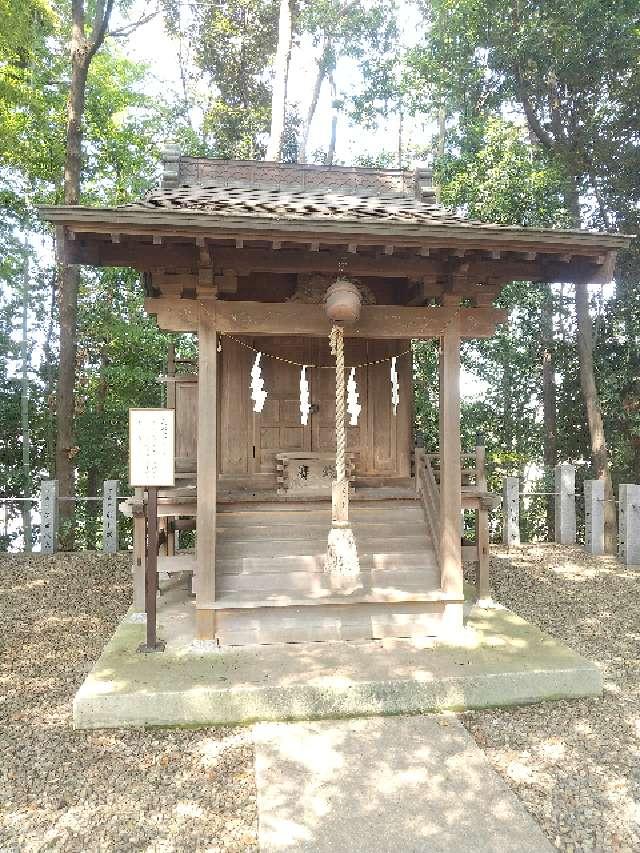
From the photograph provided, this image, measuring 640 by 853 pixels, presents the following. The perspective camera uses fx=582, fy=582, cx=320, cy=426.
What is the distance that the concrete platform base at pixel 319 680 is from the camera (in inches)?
162

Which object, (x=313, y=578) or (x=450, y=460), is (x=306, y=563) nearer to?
(x=313, y=578)

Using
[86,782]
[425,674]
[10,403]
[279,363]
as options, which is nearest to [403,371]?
[279,363]

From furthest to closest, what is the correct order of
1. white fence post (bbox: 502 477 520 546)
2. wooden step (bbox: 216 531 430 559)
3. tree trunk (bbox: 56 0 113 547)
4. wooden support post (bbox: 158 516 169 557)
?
white fence post (bbox: 502 477 520 546) → tree trunk (bbox: 56 0 113 547) → wooden support post (bbox: 158 516 169 557) → wooden step (bbox: 216 531 430 559)

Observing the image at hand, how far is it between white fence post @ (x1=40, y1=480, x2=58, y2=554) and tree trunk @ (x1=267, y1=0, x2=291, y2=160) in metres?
8.91

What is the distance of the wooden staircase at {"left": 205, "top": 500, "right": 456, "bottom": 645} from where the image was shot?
519 cm

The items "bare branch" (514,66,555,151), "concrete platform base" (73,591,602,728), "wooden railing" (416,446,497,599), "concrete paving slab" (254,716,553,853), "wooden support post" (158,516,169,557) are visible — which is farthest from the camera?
"bare branch" (514,66,555,151)

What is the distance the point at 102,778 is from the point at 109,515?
7.13 meters

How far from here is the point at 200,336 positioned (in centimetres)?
502

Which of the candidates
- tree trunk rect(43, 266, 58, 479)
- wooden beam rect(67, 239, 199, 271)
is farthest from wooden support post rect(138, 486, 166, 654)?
tree trunk rect(43, 266, 58, 479)

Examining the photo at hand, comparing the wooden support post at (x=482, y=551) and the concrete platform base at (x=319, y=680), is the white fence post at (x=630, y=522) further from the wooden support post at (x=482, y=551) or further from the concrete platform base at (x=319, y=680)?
the concrete platform base at (x=319, y=680)

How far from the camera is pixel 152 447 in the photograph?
16.8ft

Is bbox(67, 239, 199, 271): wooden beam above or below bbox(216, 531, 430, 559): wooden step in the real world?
above

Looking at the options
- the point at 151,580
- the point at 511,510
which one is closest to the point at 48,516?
the point at 151,580

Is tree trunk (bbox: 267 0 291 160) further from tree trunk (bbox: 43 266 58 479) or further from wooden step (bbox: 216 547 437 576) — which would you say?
wooden step (bbox: 216 547 437 576)
